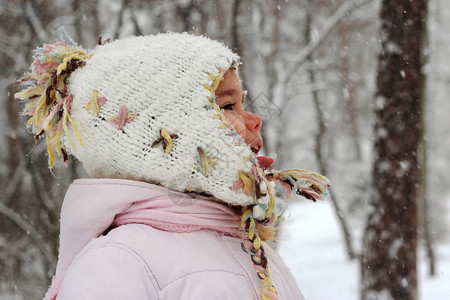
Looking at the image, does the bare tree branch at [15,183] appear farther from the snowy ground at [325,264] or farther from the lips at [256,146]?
the lips at [256,146]

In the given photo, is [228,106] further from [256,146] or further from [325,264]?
[325,264]

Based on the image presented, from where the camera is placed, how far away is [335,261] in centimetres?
1269

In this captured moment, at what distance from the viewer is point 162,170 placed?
1.40 metres

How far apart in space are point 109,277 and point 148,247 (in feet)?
0.45

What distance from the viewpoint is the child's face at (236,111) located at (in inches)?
62.9

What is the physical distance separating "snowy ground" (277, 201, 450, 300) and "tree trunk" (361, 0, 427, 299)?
995mm

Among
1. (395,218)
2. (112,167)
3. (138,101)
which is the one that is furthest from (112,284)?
(395,218)

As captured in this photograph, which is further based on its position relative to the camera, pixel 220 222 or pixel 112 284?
pixel 220 222

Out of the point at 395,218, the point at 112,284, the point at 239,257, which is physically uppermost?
the point at 112,284

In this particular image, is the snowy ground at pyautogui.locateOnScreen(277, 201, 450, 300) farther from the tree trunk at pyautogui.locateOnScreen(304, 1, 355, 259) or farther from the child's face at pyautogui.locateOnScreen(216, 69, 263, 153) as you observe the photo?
the child's face at pyautogui.locateOnScreen(216, 69, 263, 153)

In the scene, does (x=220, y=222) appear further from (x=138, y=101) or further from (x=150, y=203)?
(x=138, y=101)

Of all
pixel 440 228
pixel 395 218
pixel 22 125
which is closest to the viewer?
pixel 395 218

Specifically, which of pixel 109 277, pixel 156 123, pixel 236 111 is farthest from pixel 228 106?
pixel 109 277

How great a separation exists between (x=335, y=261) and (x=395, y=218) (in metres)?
8.17
